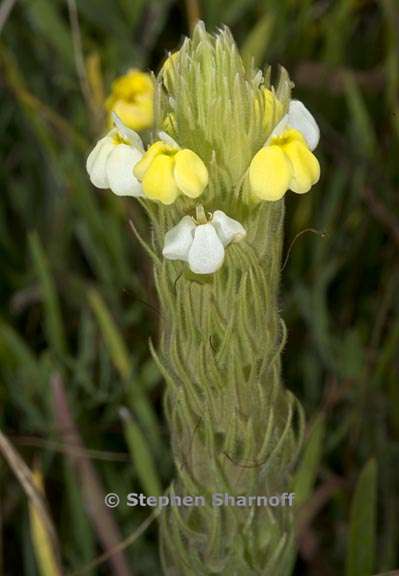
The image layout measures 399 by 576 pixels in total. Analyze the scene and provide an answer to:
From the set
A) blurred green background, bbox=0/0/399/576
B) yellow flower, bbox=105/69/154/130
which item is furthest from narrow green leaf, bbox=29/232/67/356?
yellow flower, bbox=105/69/154/130

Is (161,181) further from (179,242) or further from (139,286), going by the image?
(139,286)

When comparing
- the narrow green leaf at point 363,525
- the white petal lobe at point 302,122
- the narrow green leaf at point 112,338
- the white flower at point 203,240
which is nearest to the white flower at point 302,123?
the white petal lobe at point 302,122

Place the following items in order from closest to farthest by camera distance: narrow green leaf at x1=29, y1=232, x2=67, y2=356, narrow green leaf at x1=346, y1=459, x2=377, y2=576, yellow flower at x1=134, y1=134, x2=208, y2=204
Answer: yellow flower at x1=134, y1=134, x2=208, y2=204 → narrow green leaf at x1=346, y1=459, x2=377, y2=576 → narrow green leaf at x1=29, y1=232, x2=67, y2=356

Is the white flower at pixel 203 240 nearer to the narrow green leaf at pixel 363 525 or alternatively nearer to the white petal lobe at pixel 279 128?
the white petal lobe at pixel 279 128

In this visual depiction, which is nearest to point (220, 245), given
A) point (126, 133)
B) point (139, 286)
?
point (126, 133)

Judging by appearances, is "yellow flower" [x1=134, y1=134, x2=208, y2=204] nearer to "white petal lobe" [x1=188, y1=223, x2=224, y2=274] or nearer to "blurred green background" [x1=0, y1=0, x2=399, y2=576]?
"white petal lobe" [x1=188, y1=223, x2=224, y2=274]

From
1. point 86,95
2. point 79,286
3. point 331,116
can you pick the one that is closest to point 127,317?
point 79,286

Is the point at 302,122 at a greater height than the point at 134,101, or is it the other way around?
the point at 134,101
